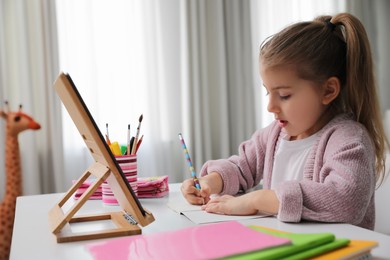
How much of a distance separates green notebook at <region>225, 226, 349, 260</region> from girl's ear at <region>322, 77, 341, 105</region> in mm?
584

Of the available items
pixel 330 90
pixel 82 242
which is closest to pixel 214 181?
pixel 330 90

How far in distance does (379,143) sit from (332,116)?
5.5 inches

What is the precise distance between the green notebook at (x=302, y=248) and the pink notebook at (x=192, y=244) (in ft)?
0.04

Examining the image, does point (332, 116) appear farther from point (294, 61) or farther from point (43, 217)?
point (43, 217)

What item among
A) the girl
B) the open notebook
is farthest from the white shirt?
the open notebook

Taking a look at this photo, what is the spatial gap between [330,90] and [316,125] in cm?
11

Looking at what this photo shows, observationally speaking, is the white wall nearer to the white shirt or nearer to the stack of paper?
the white shirt

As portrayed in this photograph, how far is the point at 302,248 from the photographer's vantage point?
0.64 meters

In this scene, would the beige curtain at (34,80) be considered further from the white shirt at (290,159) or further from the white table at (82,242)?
the white shirt at (290,159)

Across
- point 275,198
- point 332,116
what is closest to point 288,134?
point 332,116

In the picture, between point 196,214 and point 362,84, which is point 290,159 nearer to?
point 362,84

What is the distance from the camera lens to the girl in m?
0.97

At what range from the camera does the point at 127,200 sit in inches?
34.3

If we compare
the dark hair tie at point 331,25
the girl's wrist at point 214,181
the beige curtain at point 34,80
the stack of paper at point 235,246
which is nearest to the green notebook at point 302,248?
the stack of paper at point 235,246
